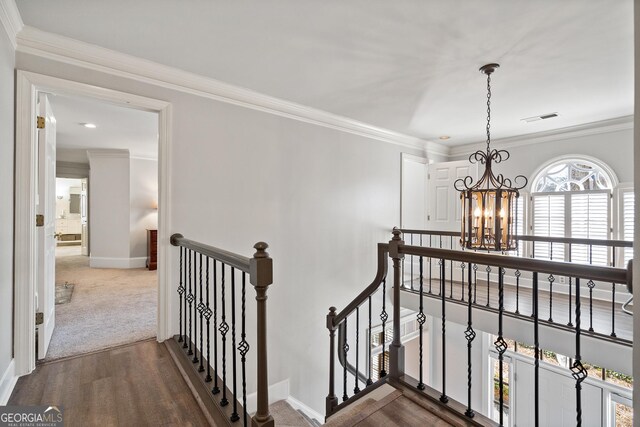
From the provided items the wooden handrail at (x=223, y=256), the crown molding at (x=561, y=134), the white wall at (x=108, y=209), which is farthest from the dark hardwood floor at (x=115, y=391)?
the crown molding at (x=561, y=134)

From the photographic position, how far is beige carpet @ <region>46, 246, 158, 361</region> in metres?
2.71

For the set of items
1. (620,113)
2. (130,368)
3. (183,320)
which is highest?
(620,113)

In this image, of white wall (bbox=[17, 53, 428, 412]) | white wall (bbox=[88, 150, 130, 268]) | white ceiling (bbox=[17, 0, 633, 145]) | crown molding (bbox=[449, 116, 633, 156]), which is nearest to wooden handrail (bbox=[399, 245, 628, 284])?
white ceiling (bbox=[17, 0, 633, 145])

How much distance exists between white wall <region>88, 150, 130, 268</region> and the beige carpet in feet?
1.61

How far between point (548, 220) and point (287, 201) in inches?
162

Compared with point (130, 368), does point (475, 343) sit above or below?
below

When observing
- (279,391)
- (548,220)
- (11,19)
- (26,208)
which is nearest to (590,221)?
(548,220)

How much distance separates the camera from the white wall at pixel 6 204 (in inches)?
73.4

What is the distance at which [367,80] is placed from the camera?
3.01 m

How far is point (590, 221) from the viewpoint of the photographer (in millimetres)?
4363

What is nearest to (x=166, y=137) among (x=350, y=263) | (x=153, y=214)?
(x=350, y=263)

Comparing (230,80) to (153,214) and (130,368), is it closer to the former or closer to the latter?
(130,368)

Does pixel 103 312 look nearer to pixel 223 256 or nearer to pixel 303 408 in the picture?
pixel 303 408

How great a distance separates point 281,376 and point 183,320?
1.38 m
